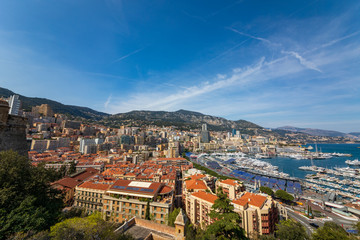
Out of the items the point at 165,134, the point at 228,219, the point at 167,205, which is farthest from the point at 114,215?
the point at 165,134

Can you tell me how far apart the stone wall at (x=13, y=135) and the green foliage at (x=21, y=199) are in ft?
10.1

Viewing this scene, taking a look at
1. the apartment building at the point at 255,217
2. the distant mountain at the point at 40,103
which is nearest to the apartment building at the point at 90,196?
the apartment building at the point at 255,217

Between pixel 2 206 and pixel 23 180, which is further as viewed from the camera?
pixel 23 180

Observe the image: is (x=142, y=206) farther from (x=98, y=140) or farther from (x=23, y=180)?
(x=98, y=140)

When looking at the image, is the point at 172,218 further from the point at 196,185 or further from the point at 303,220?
the point at 303,220

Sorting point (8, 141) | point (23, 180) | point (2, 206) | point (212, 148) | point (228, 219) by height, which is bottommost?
point (212, 148)

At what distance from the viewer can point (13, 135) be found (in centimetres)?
998

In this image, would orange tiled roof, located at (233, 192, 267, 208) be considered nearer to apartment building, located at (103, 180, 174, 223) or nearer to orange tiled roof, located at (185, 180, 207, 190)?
orange tiled roof, located at (185, 180, 207, 190)

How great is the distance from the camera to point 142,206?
51.0 ft

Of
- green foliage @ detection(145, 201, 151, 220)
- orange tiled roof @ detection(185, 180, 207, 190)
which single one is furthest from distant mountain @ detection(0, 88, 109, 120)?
orange tiled roof @ detection(185, 180, 207, 190)

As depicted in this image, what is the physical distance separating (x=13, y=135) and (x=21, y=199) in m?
5.72

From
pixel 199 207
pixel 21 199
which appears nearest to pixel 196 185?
pixel 199 207

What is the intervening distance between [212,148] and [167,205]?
95.7 metres

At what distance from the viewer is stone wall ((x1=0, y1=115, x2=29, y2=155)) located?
9.34 meters
